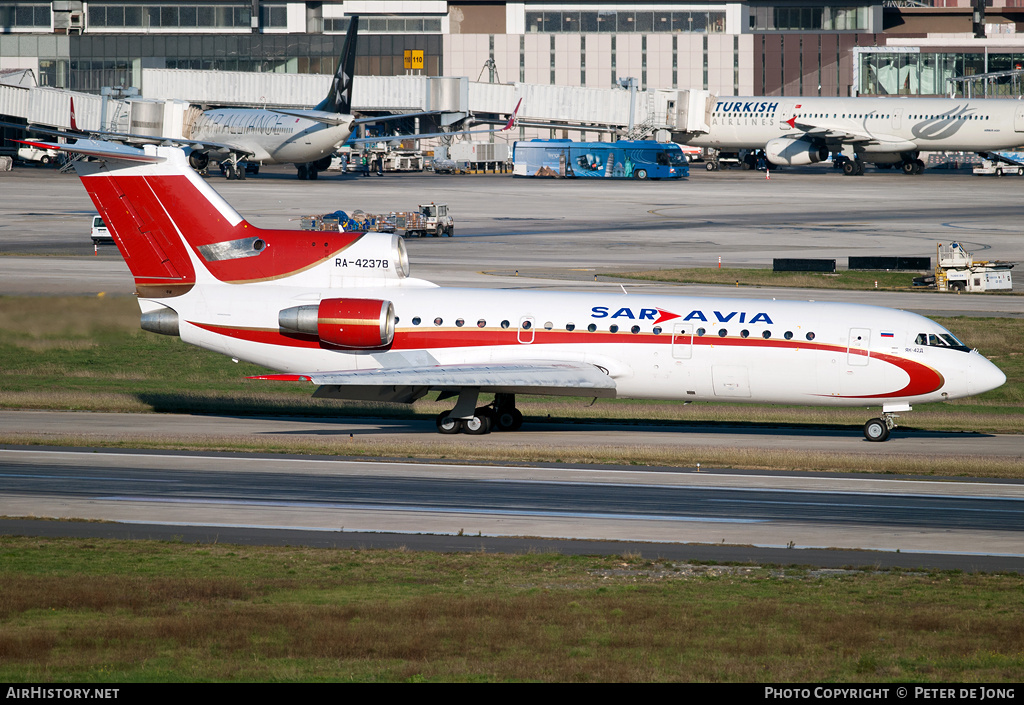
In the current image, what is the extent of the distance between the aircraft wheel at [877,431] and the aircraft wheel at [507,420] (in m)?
10.2

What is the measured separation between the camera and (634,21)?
147 meters

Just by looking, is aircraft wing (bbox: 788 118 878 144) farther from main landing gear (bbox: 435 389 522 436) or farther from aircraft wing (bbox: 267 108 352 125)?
main landing gear (bbox: 435 389 522 436)

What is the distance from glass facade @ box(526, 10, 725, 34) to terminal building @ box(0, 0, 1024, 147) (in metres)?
0.15

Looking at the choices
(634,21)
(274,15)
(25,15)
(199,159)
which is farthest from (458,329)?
(25,15)

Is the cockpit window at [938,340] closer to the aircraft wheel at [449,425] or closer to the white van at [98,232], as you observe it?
the aircraft wheel at [449,425]

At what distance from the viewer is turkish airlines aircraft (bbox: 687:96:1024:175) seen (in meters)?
112

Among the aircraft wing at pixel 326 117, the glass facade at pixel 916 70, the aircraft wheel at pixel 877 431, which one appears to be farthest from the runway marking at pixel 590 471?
the glass facade at pixel 916 70

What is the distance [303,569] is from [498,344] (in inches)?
575

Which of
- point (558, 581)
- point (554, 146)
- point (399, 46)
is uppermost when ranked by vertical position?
point (399, 46)

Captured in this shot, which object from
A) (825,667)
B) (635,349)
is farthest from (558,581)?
(635,349)

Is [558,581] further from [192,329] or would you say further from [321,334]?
[192,329]

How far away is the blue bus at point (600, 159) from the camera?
115 metres

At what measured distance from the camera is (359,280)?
3469 cm

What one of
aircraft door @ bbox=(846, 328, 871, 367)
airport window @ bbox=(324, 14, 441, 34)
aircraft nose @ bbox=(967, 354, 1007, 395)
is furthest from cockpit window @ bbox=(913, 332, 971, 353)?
airport window @ bbox=(324, 14, 441, 34)
